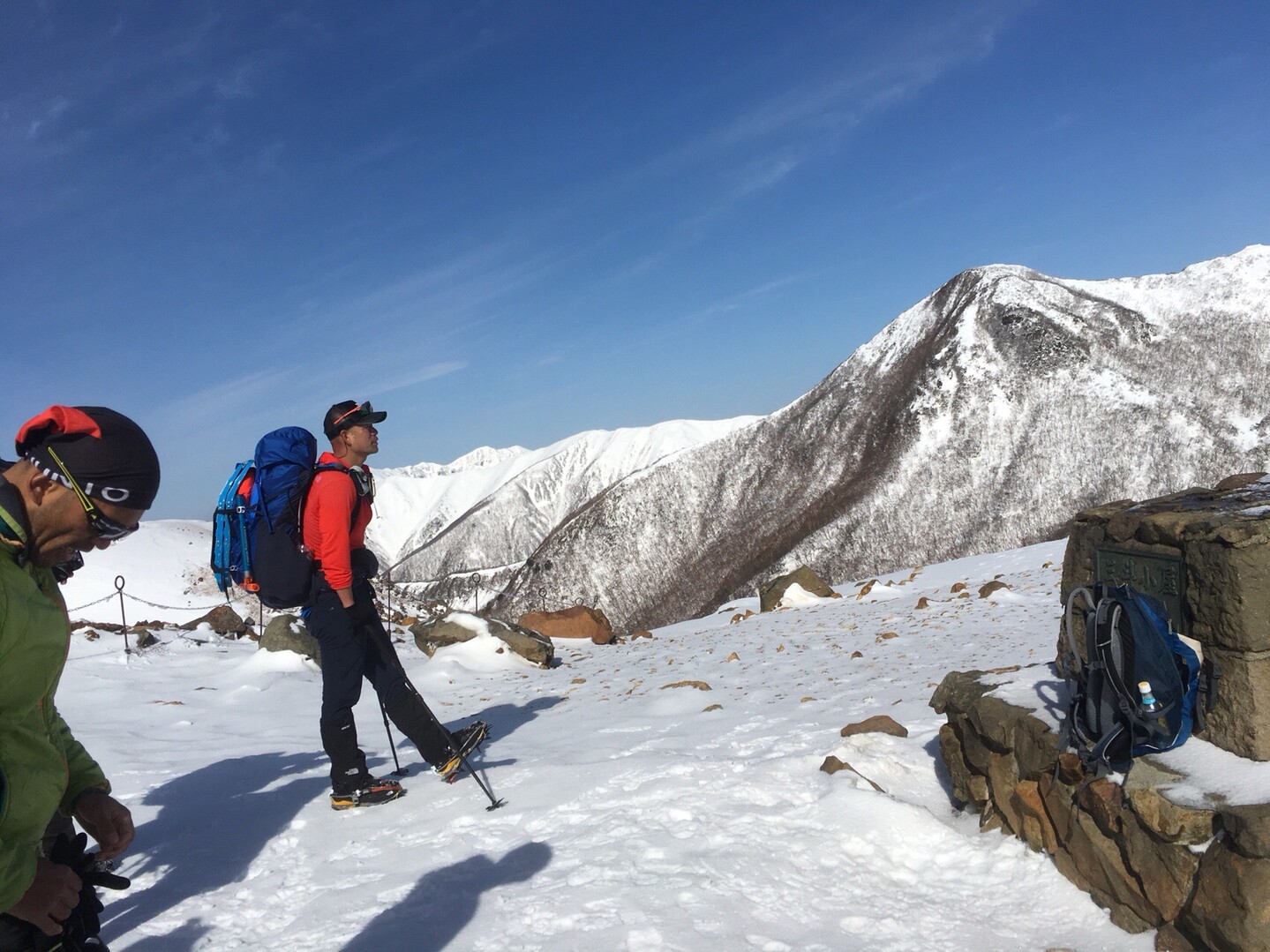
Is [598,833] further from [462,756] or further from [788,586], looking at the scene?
[788,586]

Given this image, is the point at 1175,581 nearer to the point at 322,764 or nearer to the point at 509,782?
the point at 509,782

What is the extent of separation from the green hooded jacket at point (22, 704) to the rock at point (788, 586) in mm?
17185

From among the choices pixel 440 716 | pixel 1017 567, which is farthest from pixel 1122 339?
pixel 440 716

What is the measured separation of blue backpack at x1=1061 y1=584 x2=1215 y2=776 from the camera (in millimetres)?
3914

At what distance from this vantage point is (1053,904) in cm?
415

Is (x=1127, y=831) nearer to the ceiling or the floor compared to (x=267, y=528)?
nearer to the floor

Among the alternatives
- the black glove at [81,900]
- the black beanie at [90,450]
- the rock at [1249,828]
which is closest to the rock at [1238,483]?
the rock at [1249,828]

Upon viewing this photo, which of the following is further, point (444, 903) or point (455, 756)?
point (455, 756)

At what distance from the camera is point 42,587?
8.11ft

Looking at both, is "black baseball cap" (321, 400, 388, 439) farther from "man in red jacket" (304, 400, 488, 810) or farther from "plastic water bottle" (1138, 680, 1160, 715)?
"plastic water bottle" (1138, 680, 1160, 715)

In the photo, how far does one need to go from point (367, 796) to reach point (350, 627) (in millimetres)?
1215

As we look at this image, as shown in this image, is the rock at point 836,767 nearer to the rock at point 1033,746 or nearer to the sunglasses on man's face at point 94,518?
the rock at point 1033,746

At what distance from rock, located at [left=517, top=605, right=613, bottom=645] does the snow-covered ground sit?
701 centimetres

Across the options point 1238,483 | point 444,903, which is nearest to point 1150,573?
point 1238,483
